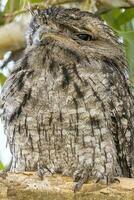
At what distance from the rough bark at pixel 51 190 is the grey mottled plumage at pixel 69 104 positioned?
0.44 ft

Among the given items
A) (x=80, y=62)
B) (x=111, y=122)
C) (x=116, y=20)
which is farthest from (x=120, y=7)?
(x=111, y=122)

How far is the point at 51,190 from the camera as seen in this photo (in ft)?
12.9

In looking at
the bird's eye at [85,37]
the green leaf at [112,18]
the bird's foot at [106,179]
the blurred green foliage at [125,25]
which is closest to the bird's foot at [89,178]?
the bird's foot at [106,179]

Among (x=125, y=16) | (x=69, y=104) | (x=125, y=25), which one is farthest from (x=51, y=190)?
(x=125, y=25)

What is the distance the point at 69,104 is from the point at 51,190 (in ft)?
2.15

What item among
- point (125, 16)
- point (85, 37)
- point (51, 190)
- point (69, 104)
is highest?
point (125, 16)

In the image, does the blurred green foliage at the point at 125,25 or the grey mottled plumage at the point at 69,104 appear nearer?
the grey mottled plumage at the point at 69,104

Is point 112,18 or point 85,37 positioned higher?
point 112,18

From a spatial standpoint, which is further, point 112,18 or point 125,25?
point 125,25

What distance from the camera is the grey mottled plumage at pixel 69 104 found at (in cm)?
427

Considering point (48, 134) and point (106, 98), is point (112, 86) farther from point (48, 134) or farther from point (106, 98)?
point (48, 134)

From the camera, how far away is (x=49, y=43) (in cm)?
465

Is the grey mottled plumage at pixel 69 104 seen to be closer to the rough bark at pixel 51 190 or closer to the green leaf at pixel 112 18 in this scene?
the rough bark at pixel 51 190

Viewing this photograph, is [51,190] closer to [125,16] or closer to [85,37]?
[85,37]
